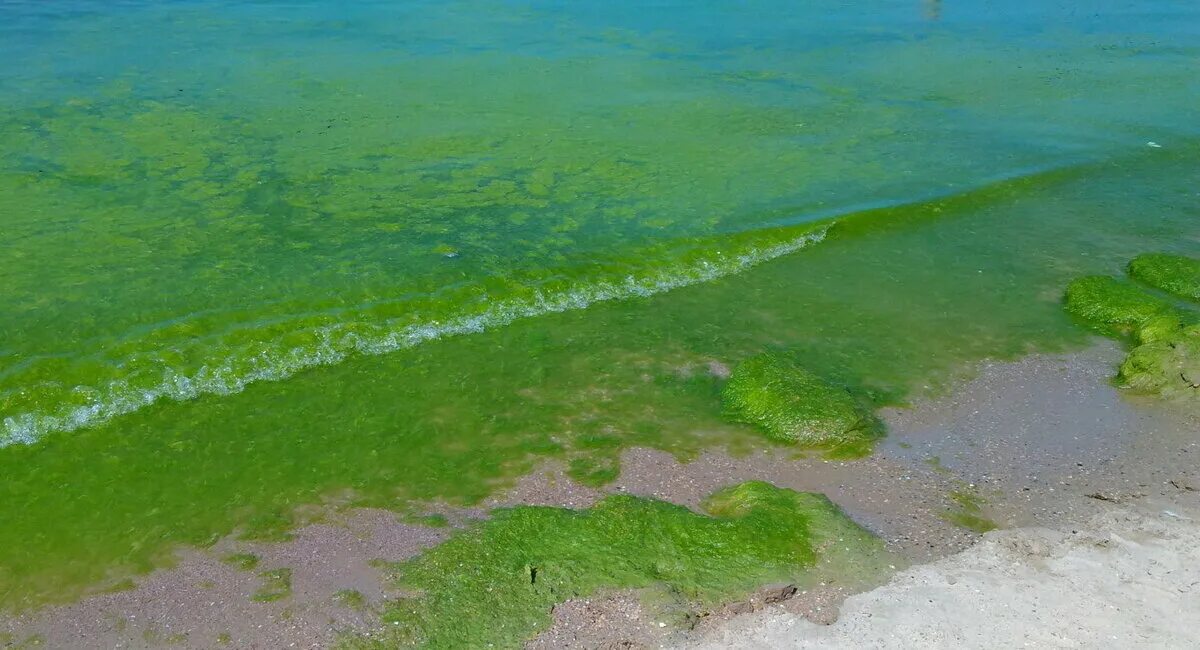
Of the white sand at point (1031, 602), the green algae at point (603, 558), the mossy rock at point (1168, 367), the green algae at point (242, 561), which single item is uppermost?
the mossy rock at point (1168, 367)

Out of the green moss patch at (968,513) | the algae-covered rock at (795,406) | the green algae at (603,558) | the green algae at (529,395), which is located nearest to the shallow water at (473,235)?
the green algae at (529,395)

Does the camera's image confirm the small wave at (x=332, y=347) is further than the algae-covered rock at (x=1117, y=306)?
No

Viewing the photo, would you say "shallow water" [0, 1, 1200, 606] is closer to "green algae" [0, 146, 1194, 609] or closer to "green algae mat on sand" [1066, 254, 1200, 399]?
"green algae" [0, 146, 1194, 609]

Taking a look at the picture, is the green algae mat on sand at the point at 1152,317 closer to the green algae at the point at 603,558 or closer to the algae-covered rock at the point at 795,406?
the algae-covered rock at the point at 795,406

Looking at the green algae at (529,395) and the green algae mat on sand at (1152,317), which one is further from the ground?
the green algae mat on sand at (1152,317)

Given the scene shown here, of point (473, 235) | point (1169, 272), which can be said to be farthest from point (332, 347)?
point (1169, 272)

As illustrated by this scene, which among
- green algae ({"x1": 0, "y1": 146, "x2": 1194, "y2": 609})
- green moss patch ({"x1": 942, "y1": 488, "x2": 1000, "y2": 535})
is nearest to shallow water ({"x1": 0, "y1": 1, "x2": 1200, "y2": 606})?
green algae ({"x1": 0, "y1": 146, "x2": 1194, "y2": 609})

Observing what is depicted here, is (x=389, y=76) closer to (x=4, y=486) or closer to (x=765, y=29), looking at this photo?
(x=765, y=29)

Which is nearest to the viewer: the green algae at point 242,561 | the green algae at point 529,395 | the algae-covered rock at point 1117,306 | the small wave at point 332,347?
the green algae at point 242,561
